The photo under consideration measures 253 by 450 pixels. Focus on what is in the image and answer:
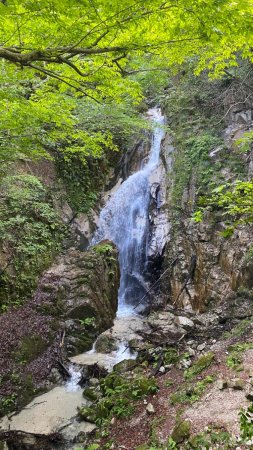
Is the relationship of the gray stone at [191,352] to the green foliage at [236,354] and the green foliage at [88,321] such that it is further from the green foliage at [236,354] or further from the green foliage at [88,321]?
the green foliage at [88,321]

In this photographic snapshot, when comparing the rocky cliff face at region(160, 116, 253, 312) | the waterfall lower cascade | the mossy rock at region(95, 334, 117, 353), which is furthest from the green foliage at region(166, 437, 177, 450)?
the waterfall lower cascade

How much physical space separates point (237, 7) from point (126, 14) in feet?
3.74

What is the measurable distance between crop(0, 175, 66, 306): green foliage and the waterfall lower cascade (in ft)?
9.93

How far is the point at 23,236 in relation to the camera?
9.80m

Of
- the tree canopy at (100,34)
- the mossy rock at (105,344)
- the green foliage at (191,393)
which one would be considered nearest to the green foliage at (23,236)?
the mossy rock at (105,344)

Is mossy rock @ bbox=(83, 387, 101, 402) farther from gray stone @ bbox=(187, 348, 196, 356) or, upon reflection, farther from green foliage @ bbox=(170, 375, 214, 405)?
gray stone @ bbox=(187, 348, 196, 356)

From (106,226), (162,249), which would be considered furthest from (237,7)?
(106,226)

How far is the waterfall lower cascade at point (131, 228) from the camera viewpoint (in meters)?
12.6

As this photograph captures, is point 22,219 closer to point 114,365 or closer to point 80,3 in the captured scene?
point 114,365

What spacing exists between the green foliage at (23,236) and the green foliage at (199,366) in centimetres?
495

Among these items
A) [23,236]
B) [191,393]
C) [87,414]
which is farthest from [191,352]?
[23,236]

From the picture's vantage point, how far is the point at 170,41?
4.19m

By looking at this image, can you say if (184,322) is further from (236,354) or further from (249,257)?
(236,354)

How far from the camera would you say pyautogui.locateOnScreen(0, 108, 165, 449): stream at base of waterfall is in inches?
241
